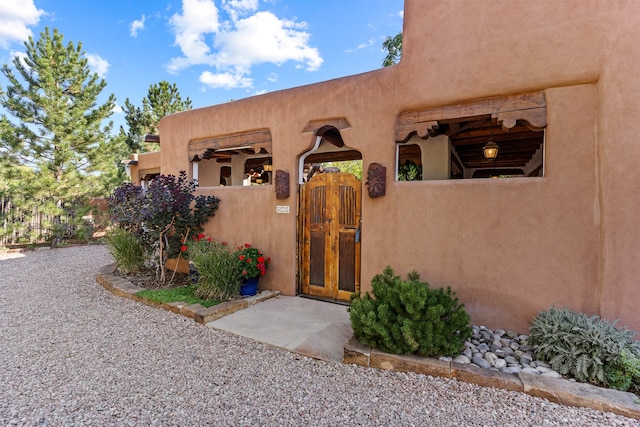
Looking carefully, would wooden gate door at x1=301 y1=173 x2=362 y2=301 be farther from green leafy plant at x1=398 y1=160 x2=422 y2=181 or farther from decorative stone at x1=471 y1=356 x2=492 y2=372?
green leafy plant at x1=398 y1=160 x2=422 y2=181

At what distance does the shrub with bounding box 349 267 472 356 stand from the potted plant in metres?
2.29

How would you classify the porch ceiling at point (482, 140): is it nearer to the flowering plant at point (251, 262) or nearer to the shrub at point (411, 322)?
the shrub at point (411, 322)

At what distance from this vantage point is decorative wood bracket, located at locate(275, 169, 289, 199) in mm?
5402

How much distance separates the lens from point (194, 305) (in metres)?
4.76

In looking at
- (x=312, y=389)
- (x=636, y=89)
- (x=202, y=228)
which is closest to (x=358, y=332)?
(x=312, y=389)

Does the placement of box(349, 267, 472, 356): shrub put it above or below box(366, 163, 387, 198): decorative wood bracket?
below

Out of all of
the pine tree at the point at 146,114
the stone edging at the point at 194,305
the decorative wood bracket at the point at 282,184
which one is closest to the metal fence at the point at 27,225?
the stone edging at the point at 194,305

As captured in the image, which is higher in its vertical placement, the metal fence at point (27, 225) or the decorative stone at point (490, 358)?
the metal fence at point (27, 225)

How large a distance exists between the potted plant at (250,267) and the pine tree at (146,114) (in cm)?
1751

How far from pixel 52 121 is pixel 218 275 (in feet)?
36.3

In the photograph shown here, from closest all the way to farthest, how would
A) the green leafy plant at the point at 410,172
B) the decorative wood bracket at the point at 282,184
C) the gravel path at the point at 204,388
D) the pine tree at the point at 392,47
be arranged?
the gravel path at the point at 204,388 → the decorative wood bracket at the point at 282,184 → the green leafy plant at the point at 410,172 → the pine tree at the point at 392,47

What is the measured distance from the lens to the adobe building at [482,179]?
10.6 feet

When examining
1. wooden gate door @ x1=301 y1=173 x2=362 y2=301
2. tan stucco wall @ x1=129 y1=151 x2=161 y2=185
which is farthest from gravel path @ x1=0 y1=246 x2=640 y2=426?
tan stucco wall @ x1=129 y1=151 x2=161 y2=185

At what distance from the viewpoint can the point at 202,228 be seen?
6496mm
